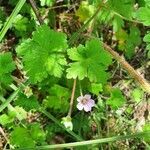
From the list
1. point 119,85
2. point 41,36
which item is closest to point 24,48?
point 41,36

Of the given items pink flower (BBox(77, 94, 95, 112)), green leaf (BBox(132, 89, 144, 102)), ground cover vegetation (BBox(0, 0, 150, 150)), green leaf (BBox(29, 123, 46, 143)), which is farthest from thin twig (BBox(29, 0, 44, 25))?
green leaf (BBox(132, 89, 144, 102))

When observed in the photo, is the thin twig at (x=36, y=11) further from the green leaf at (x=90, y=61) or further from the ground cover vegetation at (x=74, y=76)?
the green leaf at (x=90, y=61)

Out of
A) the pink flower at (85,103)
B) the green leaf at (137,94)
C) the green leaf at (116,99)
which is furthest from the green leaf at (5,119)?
the green leaf at (137,94)

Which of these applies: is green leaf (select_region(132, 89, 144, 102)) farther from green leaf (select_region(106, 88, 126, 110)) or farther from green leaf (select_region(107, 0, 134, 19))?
green leaf (select_region(107, 0, 134, 19))

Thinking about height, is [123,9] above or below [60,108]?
above

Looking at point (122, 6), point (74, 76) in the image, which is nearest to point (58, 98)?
point (74, 76)

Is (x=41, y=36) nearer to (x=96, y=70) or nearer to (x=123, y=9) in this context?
(x=96, y=70)
